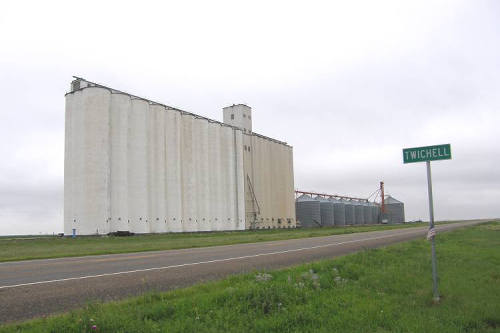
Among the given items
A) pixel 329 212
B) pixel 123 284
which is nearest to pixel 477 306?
pixel 123 284

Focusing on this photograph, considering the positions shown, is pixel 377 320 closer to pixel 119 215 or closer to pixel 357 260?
pixel 357 260

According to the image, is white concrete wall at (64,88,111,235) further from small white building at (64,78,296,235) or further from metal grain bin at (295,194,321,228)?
metal grain bin at (295,194,321,228)

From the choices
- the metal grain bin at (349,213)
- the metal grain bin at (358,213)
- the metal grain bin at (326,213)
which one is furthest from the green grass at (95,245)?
the metal grain bin at (358,213)

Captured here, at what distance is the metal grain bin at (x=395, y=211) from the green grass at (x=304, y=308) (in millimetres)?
135526

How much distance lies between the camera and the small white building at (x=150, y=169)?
51.9m

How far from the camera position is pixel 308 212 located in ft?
334

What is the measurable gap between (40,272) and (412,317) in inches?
414

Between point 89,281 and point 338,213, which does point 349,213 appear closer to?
point 338,213

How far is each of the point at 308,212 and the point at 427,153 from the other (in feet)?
309

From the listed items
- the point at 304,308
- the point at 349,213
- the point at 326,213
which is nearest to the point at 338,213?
the point at 326,213

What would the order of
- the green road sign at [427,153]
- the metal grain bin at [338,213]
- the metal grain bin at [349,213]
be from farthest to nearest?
the metal grain bin at [349,213]
the metal grain bin at [338,213]
the green road sign at [427,153]

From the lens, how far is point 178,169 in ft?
204

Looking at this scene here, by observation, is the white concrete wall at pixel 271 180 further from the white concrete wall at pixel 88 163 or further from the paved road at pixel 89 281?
the paved road at pixel 89 281

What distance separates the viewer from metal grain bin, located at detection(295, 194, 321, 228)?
101250 millimetres
